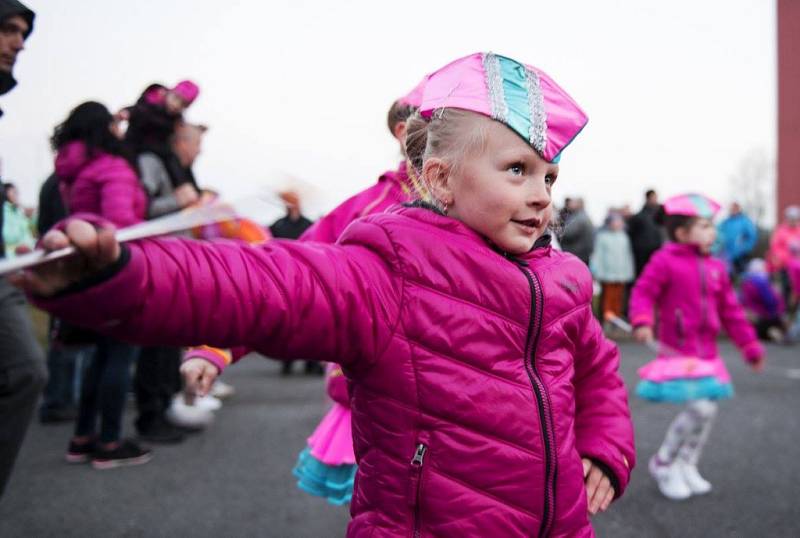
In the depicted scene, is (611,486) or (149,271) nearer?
(149,271)

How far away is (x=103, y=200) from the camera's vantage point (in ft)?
12.5

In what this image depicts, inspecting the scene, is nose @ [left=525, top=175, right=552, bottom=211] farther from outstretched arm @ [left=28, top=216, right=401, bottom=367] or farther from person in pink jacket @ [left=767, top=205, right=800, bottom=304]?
person in pink jacket @ [left=767, top=205, right=800, bottom=304]

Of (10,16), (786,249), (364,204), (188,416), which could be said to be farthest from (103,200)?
(786,249)

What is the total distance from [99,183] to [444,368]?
291cm

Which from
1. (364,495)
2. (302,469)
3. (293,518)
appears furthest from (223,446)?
(364,495)

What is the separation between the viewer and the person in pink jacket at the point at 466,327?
151 centimetres

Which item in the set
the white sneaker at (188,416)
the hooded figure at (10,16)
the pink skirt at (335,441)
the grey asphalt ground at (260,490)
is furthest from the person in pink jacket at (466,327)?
the white sneaker at (188,416)

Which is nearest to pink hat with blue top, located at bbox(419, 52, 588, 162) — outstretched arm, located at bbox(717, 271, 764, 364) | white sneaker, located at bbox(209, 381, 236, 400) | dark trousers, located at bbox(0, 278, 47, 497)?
dark trousers, located at bbox(0, 278, 47, 497)

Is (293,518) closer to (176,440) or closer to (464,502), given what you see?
(176,440)

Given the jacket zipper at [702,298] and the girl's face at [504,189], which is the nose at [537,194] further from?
the jacket zipper at [702,298]

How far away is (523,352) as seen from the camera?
63.6 inches

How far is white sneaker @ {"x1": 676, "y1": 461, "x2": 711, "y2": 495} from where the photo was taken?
3971 mm

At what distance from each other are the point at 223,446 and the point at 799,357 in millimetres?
6948

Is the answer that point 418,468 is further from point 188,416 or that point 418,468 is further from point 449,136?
point 188,416
